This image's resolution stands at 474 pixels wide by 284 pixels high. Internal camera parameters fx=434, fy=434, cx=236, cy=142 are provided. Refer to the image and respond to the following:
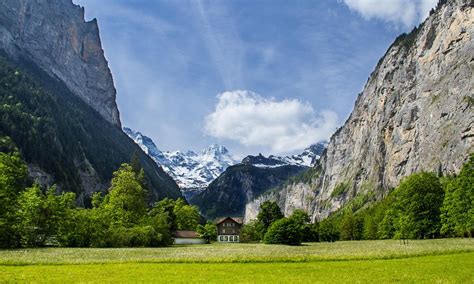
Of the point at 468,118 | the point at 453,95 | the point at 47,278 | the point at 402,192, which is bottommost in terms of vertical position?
the point at 47,278

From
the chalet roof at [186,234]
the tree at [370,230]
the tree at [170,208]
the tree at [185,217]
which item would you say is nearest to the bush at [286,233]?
the chalet roof at [186,234]

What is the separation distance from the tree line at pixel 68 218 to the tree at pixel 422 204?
2140 inches

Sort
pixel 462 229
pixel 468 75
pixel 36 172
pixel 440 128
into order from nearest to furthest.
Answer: pixel 462 229 < pixel 36 172 < pixel 468 75 < pixel 440 128

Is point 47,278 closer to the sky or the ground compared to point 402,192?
closer to the ground

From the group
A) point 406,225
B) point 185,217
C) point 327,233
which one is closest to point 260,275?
point 406,225

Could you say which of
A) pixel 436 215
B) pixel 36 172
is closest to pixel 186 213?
pixel 36 172

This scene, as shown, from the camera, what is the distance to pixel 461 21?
196 meters

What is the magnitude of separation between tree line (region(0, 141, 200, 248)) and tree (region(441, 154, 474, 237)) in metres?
58.2

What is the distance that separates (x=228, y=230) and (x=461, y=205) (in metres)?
106

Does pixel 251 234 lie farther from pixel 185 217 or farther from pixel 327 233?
pixel 327 233

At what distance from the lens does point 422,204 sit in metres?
97.5

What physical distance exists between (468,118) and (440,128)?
20373 millimetres

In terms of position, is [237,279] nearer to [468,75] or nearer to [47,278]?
[47,278]

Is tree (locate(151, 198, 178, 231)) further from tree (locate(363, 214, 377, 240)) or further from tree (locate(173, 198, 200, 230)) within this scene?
tree (locate(363, 214, 377, 240))
